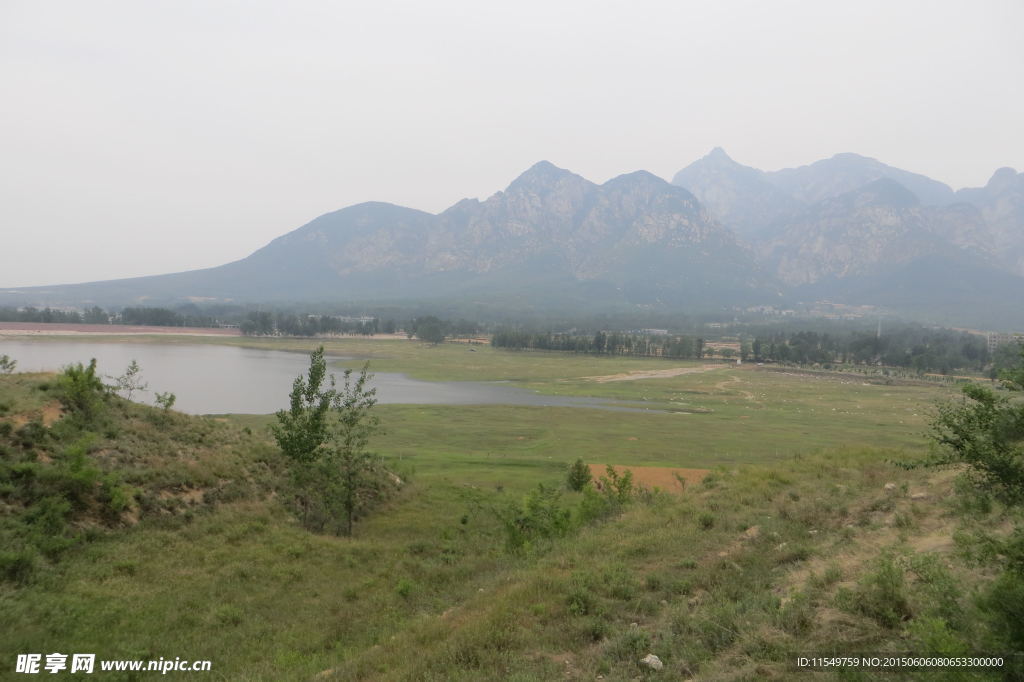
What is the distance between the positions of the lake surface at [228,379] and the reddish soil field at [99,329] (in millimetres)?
28786

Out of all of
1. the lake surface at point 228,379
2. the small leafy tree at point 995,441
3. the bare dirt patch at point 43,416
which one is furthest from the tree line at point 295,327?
the small leafy tree at point 995,441

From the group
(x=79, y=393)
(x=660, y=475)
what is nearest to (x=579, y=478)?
(x=660, y=475)

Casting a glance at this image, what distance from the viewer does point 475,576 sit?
1335 cm

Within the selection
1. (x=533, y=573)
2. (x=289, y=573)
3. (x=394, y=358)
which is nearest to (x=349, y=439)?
(x=289, y=573)

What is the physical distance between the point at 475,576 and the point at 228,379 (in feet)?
248

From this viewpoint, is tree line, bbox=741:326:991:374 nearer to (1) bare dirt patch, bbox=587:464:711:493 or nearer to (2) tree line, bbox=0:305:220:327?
(1) bare dirt patch, bbox=587:464:711:493

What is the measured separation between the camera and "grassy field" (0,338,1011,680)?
7605 mm

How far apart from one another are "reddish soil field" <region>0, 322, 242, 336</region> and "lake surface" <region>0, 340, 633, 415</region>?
28786mm

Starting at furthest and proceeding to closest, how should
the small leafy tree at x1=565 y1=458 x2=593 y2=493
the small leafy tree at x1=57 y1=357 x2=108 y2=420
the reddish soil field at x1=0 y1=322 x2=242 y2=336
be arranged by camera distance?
1. the reddish soil field at x1=0 y1=322 x2=242 y2=336
2. the small leafy tree at x1=565 y1=458 x2=593 y2=493
3. the small leafy tree at x1=57 y1=357 x2=108 y2=420

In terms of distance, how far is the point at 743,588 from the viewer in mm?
9625

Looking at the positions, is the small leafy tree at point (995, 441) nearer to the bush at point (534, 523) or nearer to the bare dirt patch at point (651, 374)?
the bush at point (534, 523)

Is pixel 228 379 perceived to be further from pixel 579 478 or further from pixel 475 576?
pixel 475 576

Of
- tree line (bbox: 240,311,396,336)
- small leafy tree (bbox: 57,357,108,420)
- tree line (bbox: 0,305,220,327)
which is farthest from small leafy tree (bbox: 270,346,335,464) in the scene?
tree line (bbox: 0,305,220,327)

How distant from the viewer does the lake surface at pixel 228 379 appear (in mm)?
61647
